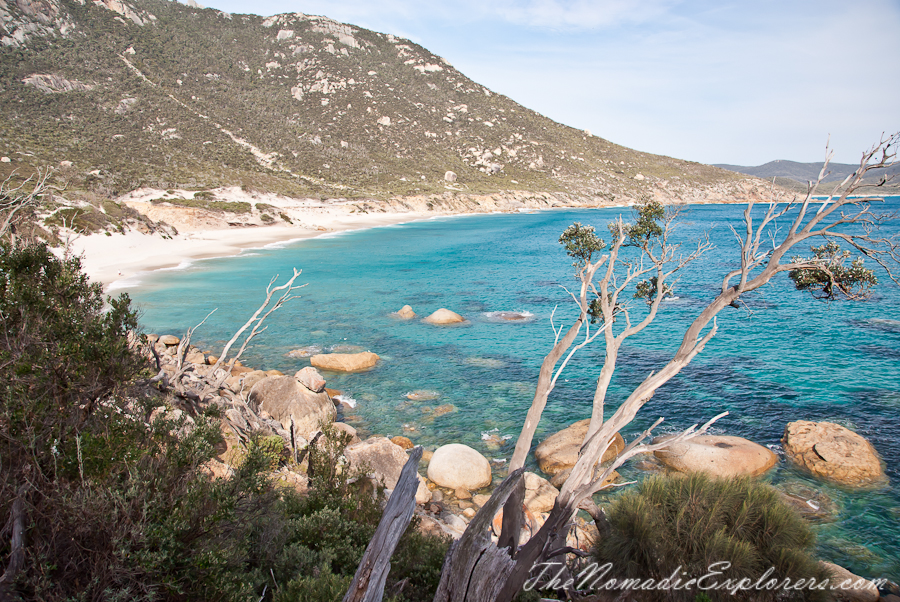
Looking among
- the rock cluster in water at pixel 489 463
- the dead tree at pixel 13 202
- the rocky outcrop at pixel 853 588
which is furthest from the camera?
the rock cluster in water at pixel 489 463

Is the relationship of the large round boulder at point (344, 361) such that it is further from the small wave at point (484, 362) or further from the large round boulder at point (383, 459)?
the large round boulder at point (383, 459)

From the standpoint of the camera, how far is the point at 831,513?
36.6 ft

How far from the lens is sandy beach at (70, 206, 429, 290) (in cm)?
3750

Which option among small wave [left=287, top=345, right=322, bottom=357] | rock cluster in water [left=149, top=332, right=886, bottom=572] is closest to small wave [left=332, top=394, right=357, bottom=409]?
rock cluster in water [left=149, top=332, right=886, bottom=572]

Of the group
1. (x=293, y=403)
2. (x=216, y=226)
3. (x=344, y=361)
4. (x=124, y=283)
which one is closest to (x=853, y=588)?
(x=293, y=403)

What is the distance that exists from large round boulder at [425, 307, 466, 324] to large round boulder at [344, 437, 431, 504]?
49.1 feet

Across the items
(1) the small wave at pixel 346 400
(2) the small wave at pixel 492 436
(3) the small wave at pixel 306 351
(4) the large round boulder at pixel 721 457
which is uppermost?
(3) the small wave at pixel 306 351

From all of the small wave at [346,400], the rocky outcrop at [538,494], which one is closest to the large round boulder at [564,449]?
the rocky outcrop at [538,494]

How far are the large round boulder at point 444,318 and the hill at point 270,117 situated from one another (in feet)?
165

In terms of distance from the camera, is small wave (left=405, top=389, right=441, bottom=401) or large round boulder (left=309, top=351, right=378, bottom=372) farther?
large round boulder (left=309, top=351, right=378, bottom=372)

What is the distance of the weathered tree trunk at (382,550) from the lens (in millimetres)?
3938

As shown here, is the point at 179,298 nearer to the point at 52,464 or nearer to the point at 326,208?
the point at 52,464

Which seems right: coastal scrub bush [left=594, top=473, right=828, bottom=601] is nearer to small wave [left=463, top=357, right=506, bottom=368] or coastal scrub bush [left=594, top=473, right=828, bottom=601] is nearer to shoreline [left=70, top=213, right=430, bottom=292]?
small wave [left=463, top=357, right=506, bottom=368]

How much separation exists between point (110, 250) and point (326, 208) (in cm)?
4492
